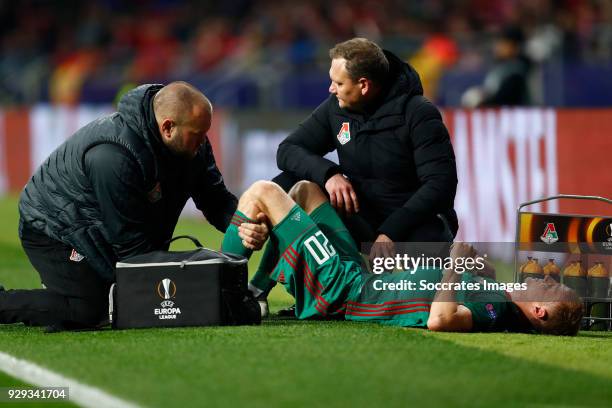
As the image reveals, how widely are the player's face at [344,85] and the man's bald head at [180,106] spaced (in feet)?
3.32

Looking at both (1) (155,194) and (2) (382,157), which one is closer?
(1) (155,194)

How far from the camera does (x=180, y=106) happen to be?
687 centimetres

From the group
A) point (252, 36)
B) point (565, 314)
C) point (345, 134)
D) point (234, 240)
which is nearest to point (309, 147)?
point (345, 134)

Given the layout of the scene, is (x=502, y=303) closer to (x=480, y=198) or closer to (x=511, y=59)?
(x=480, y=198)

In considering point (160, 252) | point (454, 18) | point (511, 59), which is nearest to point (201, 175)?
point (160, 252)

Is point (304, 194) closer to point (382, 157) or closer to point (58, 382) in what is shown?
point (382, 157)

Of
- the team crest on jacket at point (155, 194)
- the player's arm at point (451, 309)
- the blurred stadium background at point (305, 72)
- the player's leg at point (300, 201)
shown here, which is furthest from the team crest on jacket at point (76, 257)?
the blurred stadium background at point (305, 72)

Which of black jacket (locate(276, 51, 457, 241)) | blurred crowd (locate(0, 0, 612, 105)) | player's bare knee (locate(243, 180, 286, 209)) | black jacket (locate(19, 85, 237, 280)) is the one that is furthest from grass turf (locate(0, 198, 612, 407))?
blurred crowd (locate(0, 0, 612, 105))

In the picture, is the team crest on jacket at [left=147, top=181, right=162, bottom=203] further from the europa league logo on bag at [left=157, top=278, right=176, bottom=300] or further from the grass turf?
the grass turf

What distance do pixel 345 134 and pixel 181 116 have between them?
1.39 meters

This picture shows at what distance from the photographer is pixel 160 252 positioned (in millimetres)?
6957

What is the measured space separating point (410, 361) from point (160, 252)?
1679 mm

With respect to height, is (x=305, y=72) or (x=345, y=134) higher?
(x=305, y=72)

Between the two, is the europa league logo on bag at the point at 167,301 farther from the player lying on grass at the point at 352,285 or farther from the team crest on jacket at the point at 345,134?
the team crest on jacket at the point at 345,134
